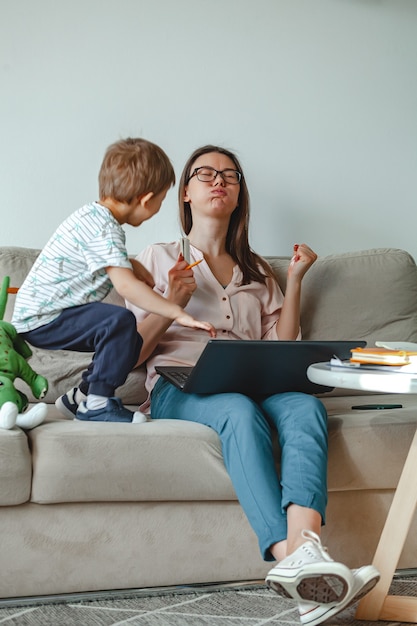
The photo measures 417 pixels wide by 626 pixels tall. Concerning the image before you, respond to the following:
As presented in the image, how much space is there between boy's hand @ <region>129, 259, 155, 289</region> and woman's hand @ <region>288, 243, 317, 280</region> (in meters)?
0.45

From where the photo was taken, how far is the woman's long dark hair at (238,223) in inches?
99.0

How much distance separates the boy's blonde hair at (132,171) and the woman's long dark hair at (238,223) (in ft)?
1.49

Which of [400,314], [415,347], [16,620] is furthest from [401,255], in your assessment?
[16,620]

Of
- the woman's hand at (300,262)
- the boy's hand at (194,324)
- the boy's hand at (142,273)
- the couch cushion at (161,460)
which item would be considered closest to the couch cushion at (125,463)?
the couch cushion at (161,460)

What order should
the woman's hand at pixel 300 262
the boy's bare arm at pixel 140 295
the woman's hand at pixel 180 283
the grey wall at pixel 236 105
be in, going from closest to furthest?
the boy's bare arm at pixel 140 295 → the woman's hand at pixel 180 283 → the woman's hand at pixel 300 262 → the grey wall at pixel 236 105

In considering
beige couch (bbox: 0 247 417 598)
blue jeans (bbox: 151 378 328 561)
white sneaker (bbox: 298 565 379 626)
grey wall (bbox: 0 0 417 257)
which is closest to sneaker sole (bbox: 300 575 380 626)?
white sneaker (bbox: 298 565 379 626)

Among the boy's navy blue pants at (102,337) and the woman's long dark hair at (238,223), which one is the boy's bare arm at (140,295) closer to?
the boy's navy blue pants at (102,337)

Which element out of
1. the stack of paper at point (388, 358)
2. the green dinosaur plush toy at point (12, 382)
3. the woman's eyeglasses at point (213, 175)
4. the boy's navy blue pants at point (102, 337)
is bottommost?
the green dinosaur plush toy at point (12, 382)

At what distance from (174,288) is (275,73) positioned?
1.17 meters

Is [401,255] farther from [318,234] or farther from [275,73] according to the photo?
[275,73]

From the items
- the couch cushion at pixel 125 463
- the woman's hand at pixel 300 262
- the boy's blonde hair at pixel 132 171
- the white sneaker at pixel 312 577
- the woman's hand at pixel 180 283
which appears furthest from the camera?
the woman's hand at pixel 300 262

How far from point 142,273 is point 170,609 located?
0.96 m

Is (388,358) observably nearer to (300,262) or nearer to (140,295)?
(140,295)

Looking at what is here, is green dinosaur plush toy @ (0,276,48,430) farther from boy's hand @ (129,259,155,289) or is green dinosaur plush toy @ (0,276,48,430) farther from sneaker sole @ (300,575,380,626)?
sneaker sole @ (300,575,380,626)
